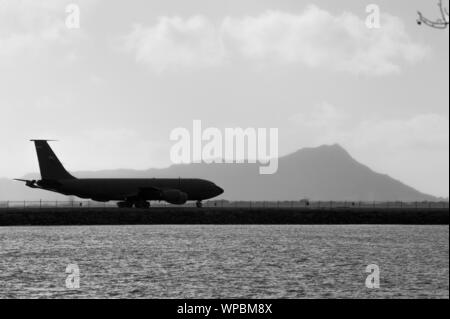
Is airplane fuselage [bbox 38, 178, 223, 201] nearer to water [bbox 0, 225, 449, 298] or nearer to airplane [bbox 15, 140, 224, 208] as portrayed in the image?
airplane [bbox 15, 140, 224, 208]

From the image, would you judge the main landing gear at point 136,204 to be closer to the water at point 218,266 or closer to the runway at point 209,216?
the runway at point 209,216

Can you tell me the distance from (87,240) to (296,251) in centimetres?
3462

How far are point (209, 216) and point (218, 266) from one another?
63.9 m

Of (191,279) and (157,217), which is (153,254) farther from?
(157,217)

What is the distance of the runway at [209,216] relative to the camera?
126062mm

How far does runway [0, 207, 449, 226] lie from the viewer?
414ft

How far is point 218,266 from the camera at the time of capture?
7206 centimetres

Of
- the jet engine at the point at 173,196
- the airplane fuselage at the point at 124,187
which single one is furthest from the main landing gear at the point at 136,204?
the jet engine at the point at 173,196

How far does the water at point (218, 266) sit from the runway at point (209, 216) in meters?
13.9

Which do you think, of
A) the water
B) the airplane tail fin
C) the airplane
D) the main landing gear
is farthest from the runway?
the water

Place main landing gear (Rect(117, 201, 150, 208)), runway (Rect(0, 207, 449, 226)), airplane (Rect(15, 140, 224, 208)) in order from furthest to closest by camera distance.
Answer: main landing gear (Rect(117, 201, 150, 208)), airplane (Rect(15, 140, 224, 208)), runway (Rect(0, 207, 449, 226))

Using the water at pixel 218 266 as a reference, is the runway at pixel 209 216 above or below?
above

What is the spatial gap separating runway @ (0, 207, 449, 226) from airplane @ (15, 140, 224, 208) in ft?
9.59
